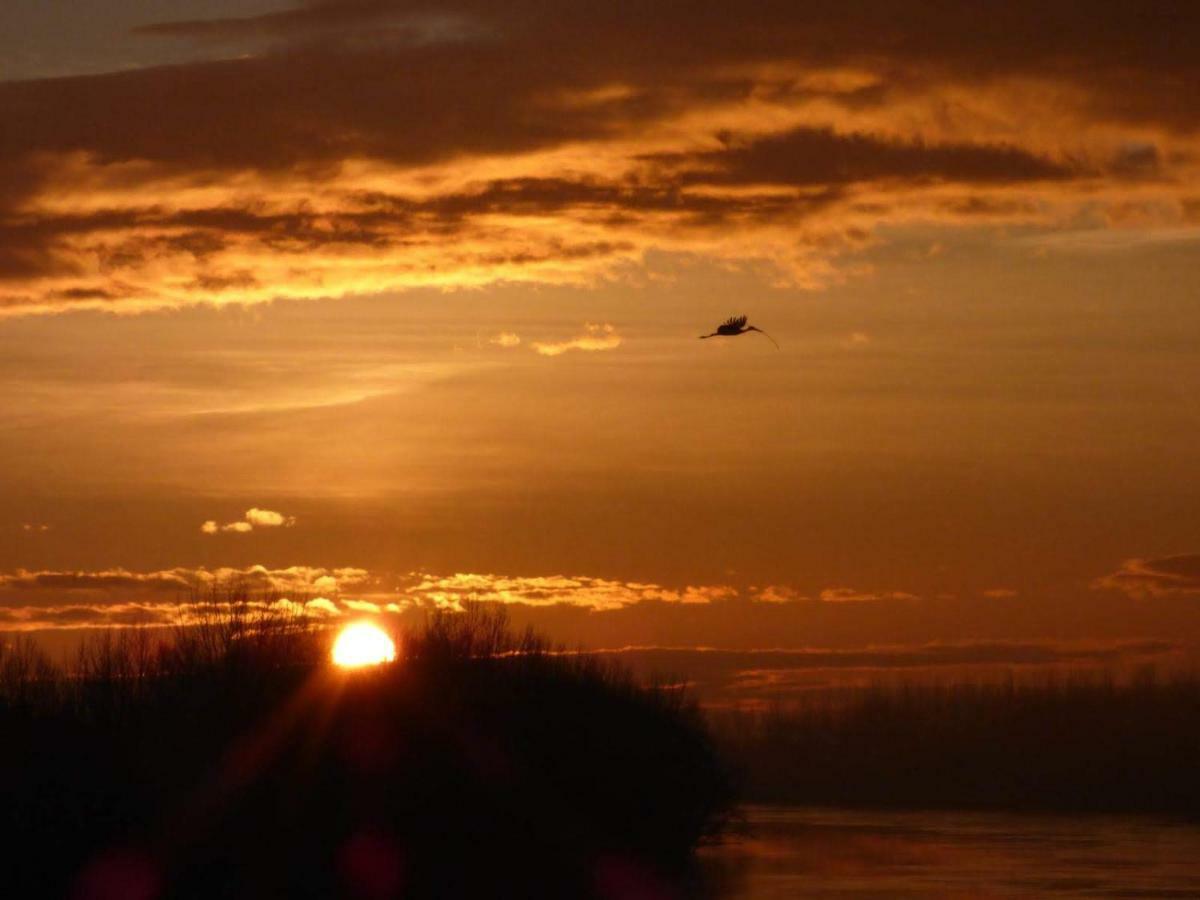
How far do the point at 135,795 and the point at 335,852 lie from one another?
5641 mm

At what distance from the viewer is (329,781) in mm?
44875

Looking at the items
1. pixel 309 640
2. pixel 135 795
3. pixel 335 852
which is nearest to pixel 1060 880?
pixel 309 640

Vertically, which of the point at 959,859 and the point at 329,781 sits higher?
→ the point at 329,781

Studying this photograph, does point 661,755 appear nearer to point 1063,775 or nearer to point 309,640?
point 309,640

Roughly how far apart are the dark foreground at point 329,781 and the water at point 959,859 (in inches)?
220

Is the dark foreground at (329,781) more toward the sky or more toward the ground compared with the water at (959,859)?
more toward the sky

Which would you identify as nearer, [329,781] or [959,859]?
[329,781]

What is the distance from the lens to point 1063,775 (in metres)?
136

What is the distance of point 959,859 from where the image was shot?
76688 millimetres

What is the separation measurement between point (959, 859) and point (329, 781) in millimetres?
39435

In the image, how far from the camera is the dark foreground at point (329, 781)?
124ft

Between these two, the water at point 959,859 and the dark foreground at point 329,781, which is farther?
the water at point 959,859

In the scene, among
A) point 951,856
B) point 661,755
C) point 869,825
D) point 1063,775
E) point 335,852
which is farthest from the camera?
point 1063,775

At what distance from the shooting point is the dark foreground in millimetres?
37781
